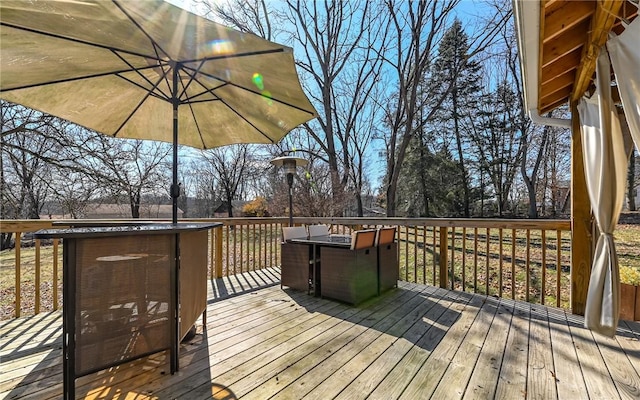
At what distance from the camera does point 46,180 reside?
785 cm

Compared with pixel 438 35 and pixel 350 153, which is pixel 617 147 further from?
pixel 350 153

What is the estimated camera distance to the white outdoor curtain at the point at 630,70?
1548 millimetres

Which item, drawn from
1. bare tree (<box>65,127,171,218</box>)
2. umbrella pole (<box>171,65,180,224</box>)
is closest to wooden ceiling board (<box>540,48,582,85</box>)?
umbrella pole (<box>171,65,180,224</box>)

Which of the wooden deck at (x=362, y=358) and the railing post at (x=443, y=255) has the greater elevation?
the railing post at (x=443, y=255)

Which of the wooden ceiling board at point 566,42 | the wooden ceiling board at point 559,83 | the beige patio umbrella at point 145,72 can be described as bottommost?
the beige patio umbrella at point 145,72

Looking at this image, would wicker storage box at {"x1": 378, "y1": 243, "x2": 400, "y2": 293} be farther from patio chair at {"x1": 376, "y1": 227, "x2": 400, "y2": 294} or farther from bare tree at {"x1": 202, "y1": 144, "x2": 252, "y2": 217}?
bare tree at {"x1": 202, "y1": 144, "x2": 252, "y2": 217}

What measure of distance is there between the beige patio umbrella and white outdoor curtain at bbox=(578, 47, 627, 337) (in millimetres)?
2285

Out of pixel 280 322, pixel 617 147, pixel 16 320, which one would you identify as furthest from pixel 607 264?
pixel 16 320

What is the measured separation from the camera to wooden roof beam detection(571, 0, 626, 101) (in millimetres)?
1643

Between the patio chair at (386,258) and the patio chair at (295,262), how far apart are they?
89cm

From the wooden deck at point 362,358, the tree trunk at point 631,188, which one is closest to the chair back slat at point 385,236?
the wooden deck at point 362,358

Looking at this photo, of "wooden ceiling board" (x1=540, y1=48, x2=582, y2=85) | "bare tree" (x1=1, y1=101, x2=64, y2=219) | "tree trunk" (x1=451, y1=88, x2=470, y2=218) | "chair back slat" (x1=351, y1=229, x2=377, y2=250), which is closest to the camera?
"wooden ceiling board" (x1=540, y1=48, x2=582, y2=85)

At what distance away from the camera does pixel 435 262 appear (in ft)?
13.9

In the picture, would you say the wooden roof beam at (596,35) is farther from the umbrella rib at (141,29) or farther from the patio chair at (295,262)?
the patio chair at (295,262)
